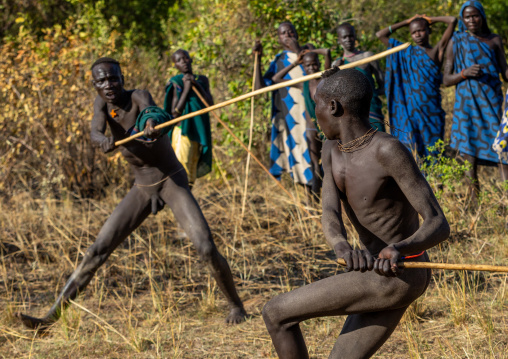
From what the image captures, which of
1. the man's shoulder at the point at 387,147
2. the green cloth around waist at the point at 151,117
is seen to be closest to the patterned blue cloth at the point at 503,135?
the green cloth around waist at the point at 151,117

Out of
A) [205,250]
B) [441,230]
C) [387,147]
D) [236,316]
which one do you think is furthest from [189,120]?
[441,230]

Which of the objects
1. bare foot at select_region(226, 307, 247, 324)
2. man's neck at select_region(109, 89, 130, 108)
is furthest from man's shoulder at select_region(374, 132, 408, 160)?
man's neck at select_region(109, 89, 130, 108)

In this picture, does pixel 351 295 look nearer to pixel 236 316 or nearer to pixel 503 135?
pixel 236 316

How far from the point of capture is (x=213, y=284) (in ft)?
17.5

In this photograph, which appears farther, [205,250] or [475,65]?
[475,65]

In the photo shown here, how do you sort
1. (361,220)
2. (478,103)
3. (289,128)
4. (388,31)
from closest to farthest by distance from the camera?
(361,220)
(478,103)
(388,31)
(289,128)

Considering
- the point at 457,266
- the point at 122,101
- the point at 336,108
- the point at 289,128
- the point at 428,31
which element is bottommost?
the point at 289,128

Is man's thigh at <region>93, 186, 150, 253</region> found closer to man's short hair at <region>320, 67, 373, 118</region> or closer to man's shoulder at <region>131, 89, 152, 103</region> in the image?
man's shoulder at <region>131, 89, 152, 103</region>

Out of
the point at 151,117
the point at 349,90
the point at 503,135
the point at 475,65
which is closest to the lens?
the point at 349,90

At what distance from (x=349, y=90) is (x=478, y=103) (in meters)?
4.07

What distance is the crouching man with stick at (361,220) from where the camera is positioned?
258 centimetres

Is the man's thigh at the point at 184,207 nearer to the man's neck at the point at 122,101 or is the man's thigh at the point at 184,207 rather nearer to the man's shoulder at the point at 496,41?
the man's neck at the point at 122,101

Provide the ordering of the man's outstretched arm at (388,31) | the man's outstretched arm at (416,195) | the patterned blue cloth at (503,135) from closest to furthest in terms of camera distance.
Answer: the man's outstretched arm at (416,195) → the patterned blue cloth at (503,135) → the man's outstretched arm at (388,31)

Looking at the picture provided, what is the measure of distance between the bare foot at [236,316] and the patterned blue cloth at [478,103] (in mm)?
2946
